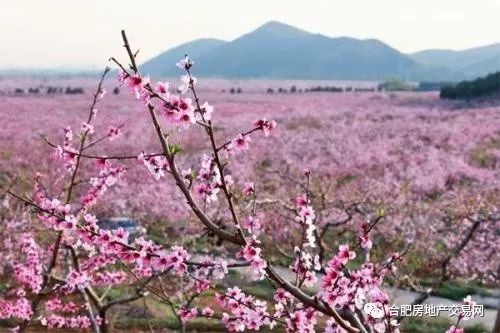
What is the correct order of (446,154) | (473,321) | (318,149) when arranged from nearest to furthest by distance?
1. (473,321)
2. (446,154)
3. (318,149)

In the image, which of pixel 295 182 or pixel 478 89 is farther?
pixel 478 89

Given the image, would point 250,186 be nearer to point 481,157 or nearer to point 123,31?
point 123,31

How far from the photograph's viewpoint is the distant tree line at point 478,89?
182ft

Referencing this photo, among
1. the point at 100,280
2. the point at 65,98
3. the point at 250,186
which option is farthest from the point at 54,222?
the point at 65,98

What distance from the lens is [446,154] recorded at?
34.7 meters

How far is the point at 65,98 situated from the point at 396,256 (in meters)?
71.6

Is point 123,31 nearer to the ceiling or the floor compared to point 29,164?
nearer to the ceiling

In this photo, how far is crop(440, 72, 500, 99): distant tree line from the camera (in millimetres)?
55375

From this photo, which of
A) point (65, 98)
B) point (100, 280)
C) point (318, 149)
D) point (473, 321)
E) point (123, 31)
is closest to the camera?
point (123, 31)

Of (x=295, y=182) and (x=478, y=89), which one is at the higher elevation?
(x=295, y=182)

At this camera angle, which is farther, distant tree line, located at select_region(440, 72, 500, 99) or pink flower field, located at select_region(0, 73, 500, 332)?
distant tree line, located at select_region(440, 72, 500, 99)

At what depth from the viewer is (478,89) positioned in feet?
193

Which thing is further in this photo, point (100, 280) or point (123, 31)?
point (100, 280)

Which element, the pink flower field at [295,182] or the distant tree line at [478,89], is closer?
the pink flower field at [295,182]
